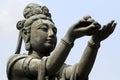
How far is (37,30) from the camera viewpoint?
7.87 meters

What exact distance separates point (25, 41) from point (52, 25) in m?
0.55

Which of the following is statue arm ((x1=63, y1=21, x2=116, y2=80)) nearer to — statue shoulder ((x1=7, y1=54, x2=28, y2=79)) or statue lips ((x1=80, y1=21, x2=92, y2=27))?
statue lips ((x1=80, y1=21, x2=92, y2=27))

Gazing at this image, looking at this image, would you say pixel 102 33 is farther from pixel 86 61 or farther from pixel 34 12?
pixel 34 12

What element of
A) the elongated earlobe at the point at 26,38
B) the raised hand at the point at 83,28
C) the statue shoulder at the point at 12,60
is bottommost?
the statue shoulder at the point at 12,60

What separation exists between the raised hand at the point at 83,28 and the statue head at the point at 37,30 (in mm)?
835

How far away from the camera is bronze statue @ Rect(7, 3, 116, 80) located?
7047 millimetres

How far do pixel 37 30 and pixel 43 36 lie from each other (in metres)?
0.16

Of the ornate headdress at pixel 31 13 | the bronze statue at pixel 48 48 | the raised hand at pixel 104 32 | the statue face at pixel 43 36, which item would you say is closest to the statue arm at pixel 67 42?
the bronze statue at pixel 48 48

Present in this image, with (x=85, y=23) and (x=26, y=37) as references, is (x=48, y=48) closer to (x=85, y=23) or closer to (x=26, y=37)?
(x=26, y=37)

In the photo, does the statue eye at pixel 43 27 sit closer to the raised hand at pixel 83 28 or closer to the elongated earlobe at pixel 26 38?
the elongated earlobe at pixel 26 38

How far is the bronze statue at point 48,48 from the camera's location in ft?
23.1

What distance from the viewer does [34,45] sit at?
7887mm

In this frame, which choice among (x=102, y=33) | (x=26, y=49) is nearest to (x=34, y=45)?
(x=26, y=49)

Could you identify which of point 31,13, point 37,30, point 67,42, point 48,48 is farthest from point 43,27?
point 67,42
